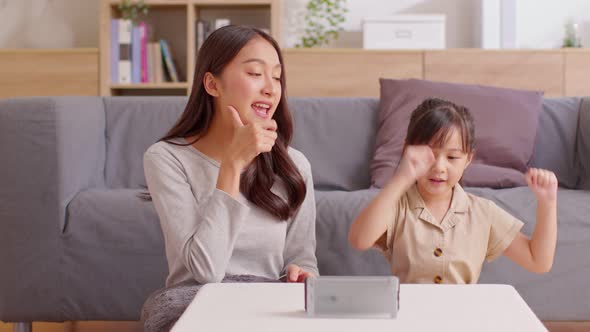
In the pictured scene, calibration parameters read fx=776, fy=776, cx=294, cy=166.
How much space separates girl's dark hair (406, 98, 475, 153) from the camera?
1503 mm

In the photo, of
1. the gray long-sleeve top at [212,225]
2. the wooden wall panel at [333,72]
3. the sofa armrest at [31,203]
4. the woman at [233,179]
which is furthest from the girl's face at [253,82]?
the wooden wall panel at [333,72]

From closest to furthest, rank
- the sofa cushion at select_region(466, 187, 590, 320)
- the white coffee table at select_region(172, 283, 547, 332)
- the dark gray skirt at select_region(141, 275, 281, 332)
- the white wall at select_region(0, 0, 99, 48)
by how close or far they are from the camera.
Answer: the white coffee table at select_region(172, 283, 547, 332) < the dark gray skirt at select_region(141, 275, 281, 332) < the sofa cushion at select_region(466, 187, 590, 320) < the white wall at select_region(0, 0, 99, 48)

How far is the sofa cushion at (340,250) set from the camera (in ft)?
6.77

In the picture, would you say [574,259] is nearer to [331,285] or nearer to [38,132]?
[331,285]

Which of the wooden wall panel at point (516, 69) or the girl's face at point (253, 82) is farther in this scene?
the wooden wall panel at point (516, 69)

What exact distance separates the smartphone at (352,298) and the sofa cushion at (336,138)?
1649 mm

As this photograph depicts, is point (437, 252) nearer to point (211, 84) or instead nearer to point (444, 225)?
point (444, 225)

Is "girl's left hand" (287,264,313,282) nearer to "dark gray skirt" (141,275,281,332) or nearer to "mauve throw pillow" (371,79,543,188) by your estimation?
"dark gray skirt" (141,275,281,332)

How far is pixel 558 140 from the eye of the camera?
102 inches

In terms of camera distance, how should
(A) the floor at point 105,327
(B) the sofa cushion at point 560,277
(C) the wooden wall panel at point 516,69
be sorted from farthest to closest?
(C) the wooden wall panel at point 516,69, (A) the floor at point 105,327, (B) the sofa cushion at point 560,277

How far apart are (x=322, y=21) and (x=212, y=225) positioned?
334 cm

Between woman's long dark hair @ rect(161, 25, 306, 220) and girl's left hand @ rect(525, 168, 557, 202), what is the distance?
1.42 ft

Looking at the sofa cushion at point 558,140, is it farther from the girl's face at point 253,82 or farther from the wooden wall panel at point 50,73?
the wooden wall panel at point 50,73

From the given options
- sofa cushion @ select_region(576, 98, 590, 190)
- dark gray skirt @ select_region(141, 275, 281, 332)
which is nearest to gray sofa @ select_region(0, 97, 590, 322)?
sofa cushion @ select_region(576, 98, 590, 190)
